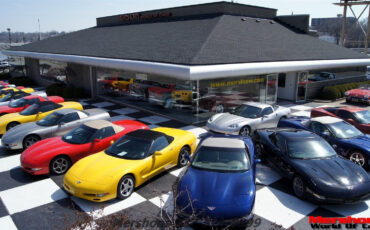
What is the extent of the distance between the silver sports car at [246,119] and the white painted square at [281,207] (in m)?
4.11

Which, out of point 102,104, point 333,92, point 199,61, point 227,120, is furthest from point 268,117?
point 102,104

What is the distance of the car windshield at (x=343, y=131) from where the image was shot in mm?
8791

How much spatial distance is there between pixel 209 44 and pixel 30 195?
10633 millimetres

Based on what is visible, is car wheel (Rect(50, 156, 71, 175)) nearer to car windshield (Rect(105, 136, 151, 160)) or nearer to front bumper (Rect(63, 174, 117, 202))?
car windshield (Rect(105, 136, 151, 160))

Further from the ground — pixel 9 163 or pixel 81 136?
pixel 81 136

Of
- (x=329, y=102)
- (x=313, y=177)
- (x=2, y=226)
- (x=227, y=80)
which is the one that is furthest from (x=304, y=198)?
(x=329, y=102)

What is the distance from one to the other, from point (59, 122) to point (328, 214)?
28.7 feet

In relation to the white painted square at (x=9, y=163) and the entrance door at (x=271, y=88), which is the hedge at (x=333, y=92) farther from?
the white painted square at (x=9, y=163)

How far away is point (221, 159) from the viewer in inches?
257

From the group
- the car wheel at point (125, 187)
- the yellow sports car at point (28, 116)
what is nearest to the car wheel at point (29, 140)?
the yellow sports car at point (28, 116)

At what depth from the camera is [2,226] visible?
19.1ft

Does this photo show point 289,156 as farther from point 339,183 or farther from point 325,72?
point 325,72

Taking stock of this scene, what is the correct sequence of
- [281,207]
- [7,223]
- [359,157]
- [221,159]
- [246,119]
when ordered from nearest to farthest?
1. [7,223]
2. [281,207]
3. [221,159]
4. [359,157]
5. [246,119]

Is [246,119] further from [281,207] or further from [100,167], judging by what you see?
[100,167]
